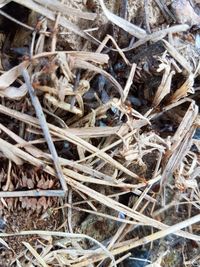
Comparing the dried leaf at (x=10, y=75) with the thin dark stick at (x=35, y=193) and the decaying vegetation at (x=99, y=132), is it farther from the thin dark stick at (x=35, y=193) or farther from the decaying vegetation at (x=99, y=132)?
the thin dark stick at (x=35, y=193)

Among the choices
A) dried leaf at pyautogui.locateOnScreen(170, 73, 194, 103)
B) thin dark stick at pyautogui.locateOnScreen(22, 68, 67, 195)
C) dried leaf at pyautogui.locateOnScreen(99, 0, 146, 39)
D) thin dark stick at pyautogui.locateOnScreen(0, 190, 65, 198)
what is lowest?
thin dark stick at pyautogui.locateOnScreen(0, 190, 65, 198)

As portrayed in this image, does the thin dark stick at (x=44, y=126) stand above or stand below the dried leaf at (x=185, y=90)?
below

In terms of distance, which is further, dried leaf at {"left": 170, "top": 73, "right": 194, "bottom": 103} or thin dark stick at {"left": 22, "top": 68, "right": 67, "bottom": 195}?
dried leaf at {"left": 170, "top": 73, "right": 194, "bottom": 103}

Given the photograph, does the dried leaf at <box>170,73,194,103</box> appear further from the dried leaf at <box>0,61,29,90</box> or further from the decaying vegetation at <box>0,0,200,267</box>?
the dried leaf at <box>0,61,29,90</box>

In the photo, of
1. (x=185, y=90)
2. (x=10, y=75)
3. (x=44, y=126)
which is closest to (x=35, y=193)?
(x=44, y=126)

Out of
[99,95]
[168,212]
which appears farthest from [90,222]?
[99,95]

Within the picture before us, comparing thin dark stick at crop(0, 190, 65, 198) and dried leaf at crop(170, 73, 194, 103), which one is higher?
dried leaf at crop(170, 73, 194, 103)

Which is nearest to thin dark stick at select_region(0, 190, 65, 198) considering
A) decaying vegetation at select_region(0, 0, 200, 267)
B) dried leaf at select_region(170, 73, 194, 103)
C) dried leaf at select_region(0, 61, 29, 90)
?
decaying vegetation at select_region(0, 0, 200, 267)

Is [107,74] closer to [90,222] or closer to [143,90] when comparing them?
[143,90]

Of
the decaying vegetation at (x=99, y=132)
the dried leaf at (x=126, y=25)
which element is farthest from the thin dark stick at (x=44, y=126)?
the dried leaf at (x=126, y=25)
